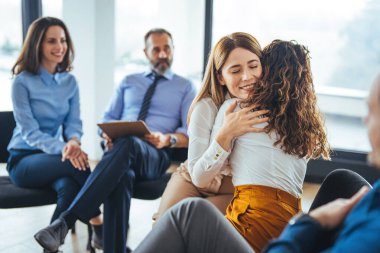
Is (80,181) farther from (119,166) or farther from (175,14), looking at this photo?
(175,14)

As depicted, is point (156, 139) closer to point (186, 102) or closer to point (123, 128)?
point (123, 128)

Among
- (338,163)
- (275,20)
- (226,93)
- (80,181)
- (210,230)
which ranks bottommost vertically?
(338,163)

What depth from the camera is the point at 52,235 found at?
226 cm

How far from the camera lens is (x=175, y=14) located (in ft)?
15.2

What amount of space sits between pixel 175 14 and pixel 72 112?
2013 millimetres

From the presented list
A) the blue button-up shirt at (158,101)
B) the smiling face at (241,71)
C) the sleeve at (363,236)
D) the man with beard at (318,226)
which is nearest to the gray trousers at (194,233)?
the man with beard at (318,226)

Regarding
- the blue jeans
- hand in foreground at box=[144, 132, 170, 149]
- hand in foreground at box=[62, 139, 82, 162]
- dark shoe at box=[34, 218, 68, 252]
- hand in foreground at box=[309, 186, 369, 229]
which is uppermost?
hand in foreground at box=[309, 186, 369, 229]

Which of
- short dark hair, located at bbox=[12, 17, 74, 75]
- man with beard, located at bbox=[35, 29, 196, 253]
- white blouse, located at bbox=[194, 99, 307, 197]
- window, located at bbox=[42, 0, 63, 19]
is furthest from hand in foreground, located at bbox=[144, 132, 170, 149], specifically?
window, located at bbox=[42, 0, 63, 19]

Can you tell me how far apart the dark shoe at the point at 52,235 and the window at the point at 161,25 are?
2.32 metres

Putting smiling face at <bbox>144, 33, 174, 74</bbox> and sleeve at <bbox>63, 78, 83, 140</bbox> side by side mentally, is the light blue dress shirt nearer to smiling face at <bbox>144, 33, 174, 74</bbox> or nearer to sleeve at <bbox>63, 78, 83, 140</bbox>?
sleeve at <bbox>63, 78, 83, 140</bbox>

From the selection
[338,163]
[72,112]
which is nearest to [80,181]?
[72,112]

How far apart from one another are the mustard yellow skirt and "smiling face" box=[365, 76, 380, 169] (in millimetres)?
610

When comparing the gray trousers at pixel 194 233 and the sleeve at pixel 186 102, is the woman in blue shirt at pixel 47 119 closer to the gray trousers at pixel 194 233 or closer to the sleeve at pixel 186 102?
the sleeve at pixel 186 102

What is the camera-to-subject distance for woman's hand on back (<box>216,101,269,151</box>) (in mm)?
1667
